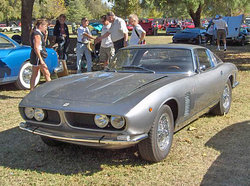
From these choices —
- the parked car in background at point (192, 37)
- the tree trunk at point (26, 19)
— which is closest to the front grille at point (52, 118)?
the tree trunk at point (26, 19)

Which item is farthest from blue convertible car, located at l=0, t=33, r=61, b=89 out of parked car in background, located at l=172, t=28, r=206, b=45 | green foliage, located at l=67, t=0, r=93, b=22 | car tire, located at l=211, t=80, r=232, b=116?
green foliage, located at l=67, t=0, r=93, b=22

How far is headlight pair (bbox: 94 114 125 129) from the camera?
3.21 metres

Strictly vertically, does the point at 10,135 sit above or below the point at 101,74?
below

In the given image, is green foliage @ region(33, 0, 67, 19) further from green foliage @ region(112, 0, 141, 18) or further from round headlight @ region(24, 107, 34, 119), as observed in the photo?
round headlight @ region(24, 107, 34, 119)

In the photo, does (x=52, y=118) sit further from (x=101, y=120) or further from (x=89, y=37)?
(x=89, y=37)

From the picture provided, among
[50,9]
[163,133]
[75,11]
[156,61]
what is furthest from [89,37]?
[75,11]

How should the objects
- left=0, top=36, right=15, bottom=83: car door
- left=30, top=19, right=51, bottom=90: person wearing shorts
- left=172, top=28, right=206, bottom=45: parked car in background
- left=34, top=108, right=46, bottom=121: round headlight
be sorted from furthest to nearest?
left=172, top=28, right=206, bottom=45: parked car in background, left=0, top=36, right=15, bottom=83: car door, left=30, top=19, right=51, bottom=90: person wearing shorts, left=34, top=108, right=46, bottom=121: round headlight

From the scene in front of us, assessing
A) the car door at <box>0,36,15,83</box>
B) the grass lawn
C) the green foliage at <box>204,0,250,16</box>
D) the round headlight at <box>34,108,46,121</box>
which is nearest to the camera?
the grass lawn

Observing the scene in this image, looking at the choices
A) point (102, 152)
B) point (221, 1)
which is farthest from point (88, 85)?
point (221, 1)

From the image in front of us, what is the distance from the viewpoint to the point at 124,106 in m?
3.22

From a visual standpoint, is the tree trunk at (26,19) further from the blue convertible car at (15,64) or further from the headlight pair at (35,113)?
the headlight pair at (35,113)

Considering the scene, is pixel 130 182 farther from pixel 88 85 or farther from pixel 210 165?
pixel 88 85

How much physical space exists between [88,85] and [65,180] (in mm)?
1186

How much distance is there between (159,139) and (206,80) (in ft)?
4.84
